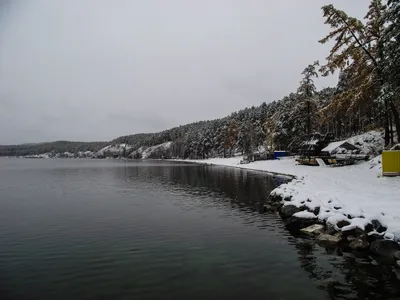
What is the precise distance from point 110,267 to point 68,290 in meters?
1.86

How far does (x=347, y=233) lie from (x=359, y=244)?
77 cm

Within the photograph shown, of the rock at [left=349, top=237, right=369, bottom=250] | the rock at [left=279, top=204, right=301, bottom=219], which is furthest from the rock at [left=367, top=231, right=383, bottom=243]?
the rock at [left=279, top=204, right=301, bottom=219]

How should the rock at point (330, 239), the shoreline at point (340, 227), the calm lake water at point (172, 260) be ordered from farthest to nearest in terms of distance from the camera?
the rock at point (330, 239), the shoreline at point (340, 227), the calm lake water at point (172, 260)

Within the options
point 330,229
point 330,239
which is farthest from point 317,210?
point 330,239

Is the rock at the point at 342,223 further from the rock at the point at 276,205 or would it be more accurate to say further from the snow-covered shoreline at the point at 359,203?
the rock at the point at 276,205

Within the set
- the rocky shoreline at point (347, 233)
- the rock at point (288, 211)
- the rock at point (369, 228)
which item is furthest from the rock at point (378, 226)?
the rock at point (288, 211)

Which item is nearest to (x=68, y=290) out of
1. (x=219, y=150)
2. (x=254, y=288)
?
(x=254, y=288)

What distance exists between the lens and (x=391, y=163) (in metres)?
21.0

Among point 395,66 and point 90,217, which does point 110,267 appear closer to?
point 90,217

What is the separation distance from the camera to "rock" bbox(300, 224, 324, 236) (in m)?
14.0

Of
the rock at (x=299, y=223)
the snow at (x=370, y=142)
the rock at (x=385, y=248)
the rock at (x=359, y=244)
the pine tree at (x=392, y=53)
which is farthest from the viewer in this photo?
the snow at (x=370, y=142)

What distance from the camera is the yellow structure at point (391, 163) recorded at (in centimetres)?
2066

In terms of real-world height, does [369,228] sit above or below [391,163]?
below

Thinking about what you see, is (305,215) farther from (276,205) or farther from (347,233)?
(276,205)
